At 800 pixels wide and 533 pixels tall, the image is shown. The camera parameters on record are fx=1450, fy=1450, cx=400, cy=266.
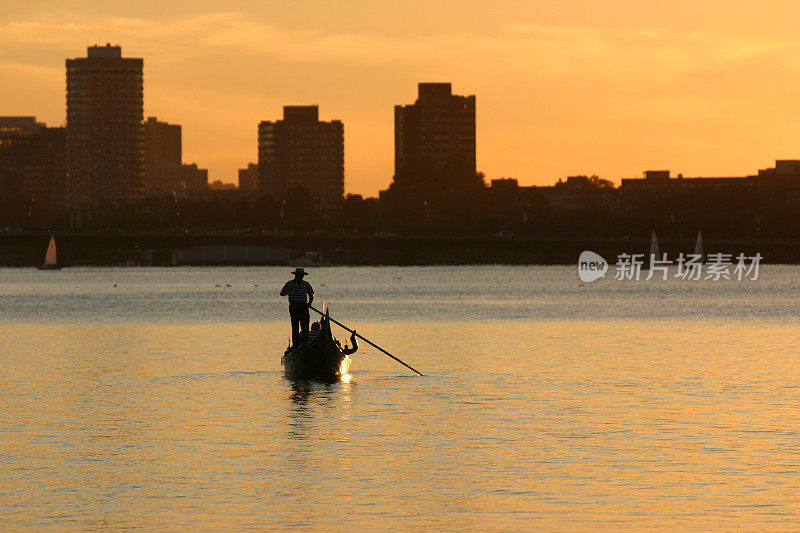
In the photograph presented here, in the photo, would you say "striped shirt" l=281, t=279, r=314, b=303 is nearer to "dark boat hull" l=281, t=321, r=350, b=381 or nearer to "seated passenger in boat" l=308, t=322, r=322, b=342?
"dark boat hull" l=281, t=321, r=350, b=381

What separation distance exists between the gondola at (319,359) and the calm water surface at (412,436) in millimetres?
548

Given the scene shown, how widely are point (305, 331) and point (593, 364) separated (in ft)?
44.6

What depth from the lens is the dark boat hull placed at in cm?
4518

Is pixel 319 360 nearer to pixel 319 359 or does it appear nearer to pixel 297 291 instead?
pixel 319 359

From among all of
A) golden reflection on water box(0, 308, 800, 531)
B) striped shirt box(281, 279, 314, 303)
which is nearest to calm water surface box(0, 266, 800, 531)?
golden reflection on water box(0, 308, 800, 531)

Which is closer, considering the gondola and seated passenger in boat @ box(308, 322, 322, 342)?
the gondola

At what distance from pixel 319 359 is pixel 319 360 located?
7 cm

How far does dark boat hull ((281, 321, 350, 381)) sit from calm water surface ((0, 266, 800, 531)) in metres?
0.55

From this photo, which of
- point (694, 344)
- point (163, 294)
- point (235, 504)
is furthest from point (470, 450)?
point (163, 294)

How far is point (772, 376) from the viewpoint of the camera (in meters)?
48.6

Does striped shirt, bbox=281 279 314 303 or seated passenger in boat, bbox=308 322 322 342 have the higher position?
striped shirt, bbox=281 279 314 303

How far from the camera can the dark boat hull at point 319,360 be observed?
1779 inches

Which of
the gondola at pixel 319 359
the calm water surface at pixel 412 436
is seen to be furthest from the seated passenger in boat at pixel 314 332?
the calm water surface at pixel 412 436

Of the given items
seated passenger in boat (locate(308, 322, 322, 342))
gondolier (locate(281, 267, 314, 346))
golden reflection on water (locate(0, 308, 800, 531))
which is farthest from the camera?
seated passenger in boat (locate(308, 322, 322, 342))
